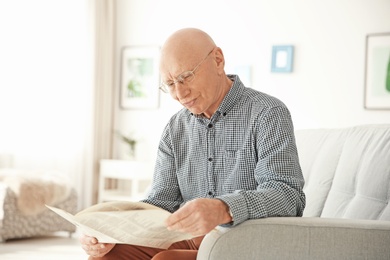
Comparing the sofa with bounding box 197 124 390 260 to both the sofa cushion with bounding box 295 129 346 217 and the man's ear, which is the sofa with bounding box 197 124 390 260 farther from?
the man's ear

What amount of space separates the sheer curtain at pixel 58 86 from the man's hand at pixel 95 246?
464 centimetres

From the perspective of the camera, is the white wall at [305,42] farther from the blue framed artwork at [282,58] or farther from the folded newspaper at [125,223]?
the folded newspaper at [125,223]

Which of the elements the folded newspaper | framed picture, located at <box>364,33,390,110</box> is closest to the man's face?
the folded newspaper

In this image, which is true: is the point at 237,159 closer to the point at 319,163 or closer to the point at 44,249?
the point at 319,163

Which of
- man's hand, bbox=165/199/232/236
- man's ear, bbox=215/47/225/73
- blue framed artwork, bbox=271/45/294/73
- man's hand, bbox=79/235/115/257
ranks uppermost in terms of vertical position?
blue framed artwork, bbox=271/45/294/73

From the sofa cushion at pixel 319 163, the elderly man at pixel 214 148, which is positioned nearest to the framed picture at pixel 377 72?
the sofa cushion at pixel 319 163

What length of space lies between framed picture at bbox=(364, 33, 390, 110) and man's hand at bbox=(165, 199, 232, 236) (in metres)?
4.42

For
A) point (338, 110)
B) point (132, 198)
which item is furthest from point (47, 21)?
point (338, 110)

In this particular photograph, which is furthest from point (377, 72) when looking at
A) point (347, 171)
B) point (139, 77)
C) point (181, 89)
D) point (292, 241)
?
point (292, 241)

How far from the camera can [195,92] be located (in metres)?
1.84

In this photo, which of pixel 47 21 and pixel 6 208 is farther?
pixel 47 21

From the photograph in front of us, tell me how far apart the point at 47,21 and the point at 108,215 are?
5.40 metres

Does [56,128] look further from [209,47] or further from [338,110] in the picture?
[209,47]

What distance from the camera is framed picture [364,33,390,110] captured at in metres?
5.52
